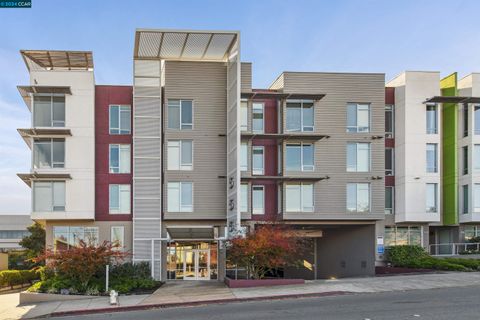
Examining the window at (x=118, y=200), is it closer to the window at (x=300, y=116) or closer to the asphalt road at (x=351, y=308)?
the window at (x=300, y=116)

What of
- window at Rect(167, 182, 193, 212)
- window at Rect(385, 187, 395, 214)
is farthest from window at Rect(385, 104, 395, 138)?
window at Rect(167, 182, 193, 212)

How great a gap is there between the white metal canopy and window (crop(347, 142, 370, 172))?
985 cm

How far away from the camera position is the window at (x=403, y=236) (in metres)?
36.3

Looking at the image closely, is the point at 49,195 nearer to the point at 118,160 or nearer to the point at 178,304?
the point at 118,160

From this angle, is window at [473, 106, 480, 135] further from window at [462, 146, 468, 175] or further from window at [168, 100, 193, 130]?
window at [168, 100, 193, 130]

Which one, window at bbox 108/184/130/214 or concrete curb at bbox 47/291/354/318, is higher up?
window at bbox 108/184/130/214

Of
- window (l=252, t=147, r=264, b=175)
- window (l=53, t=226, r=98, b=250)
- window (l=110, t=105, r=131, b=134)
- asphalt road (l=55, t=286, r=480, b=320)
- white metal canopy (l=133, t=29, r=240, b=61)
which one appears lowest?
asphalt road (l=55, t=286, r=480, b=320)

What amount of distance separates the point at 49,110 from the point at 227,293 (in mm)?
17022

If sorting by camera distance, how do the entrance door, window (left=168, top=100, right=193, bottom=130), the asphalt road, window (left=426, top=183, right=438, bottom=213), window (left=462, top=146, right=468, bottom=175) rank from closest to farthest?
the asphalt road → window (left=168, top=100, right=193, bottom=130) → the entrance door → window (left=426, top=183, right=438, bottom=213) → window (left=462, top=146, right=468, bottom=175)

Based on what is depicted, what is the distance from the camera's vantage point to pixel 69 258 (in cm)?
2730

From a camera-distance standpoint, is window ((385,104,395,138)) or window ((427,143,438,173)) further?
window ((385,104,395,138))

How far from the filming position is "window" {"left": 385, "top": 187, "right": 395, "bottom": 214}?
120 feet

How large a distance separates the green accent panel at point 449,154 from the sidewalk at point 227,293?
934 cm

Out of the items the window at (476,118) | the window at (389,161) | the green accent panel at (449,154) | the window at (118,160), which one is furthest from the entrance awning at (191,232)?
the window at (476,118)
